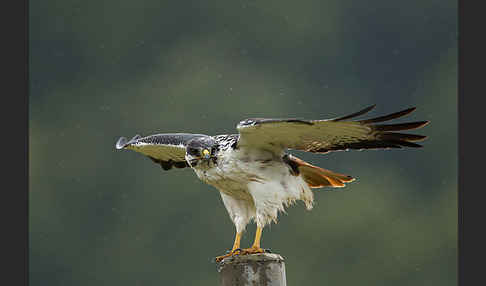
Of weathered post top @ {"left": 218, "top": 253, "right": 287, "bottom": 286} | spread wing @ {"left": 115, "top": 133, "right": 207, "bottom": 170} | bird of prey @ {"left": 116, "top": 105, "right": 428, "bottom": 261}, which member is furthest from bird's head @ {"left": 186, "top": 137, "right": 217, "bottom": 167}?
weathered post top @ {"left": 218, "top": 253, "right": 287, "bottom": 286}

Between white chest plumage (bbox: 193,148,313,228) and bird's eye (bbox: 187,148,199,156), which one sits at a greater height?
bird's eye (bbox: 187,148,199,156)

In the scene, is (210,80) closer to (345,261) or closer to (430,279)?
(345,261)

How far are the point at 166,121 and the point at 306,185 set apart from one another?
43.7ft

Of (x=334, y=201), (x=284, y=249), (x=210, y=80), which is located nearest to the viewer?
(x=284, y=249)

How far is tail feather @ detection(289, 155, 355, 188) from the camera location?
19.4 ft

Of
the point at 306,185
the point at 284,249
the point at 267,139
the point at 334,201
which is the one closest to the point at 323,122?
the point at 267,139

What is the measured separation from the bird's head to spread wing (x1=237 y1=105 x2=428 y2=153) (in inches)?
8.5

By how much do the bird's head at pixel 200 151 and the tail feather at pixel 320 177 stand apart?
2.60ft

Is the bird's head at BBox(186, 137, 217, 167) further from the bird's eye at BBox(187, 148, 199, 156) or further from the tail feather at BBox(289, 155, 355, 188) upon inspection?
the tail feather at BBox(289, 155, 355, 188)

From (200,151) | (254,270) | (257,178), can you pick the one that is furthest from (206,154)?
(254,270)

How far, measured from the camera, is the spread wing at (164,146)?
19.6 ft

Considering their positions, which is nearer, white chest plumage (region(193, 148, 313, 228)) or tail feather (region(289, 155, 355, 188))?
white chest plumage (region(193, 148, 313, 228))

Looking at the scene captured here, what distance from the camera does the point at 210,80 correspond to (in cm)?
2041

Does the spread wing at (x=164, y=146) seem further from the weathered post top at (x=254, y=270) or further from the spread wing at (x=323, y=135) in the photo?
the weathered post top at (x=254, y=270)
